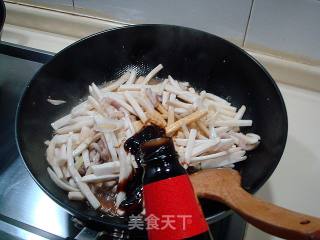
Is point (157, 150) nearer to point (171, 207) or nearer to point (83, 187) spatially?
point (171, 207)

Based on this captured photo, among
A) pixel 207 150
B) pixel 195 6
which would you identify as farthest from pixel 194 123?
pixel 195 6

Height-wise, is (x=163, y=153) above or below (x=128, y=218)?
above

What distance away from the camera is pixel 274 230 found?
439 mm

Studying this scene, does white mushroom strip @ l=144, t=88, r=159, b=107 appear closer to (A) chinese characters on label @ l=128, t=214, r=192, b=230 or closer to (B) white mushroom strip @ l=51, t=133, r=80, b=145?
(B) white mushroom strip @ l=51, t=133, r=80, b=145

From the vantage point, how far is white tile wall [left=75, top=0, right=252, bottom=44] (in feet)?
2.80

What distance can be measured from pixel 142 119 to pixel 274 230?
34 cm

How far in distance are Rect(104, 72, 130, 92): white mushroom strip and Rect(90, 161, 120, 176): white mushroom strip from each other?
230mm

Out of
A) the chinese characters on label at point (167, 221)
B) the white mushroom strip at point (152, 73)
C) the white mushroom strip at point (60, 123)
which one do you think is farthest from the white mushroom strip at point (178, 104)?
the chinese characters on label at point (167, 221)

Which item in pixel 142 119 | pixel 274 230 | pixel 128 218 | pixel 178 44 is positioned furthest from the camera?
pixel 178 44

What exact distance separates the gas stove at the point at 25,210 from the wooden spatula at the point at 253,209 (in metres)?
0.07

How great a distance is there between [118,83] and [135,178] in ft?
0.93

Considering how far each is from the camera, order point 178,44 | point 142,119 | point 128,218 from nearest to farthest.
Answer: point 128,218 → point 142,119 → point 178,44

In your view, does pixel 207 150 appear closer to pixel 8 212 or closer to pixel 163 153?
pixel 163 153

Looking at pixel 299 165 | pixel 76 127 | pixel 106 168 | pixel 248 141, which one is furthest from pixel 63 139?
pixel 299 165
